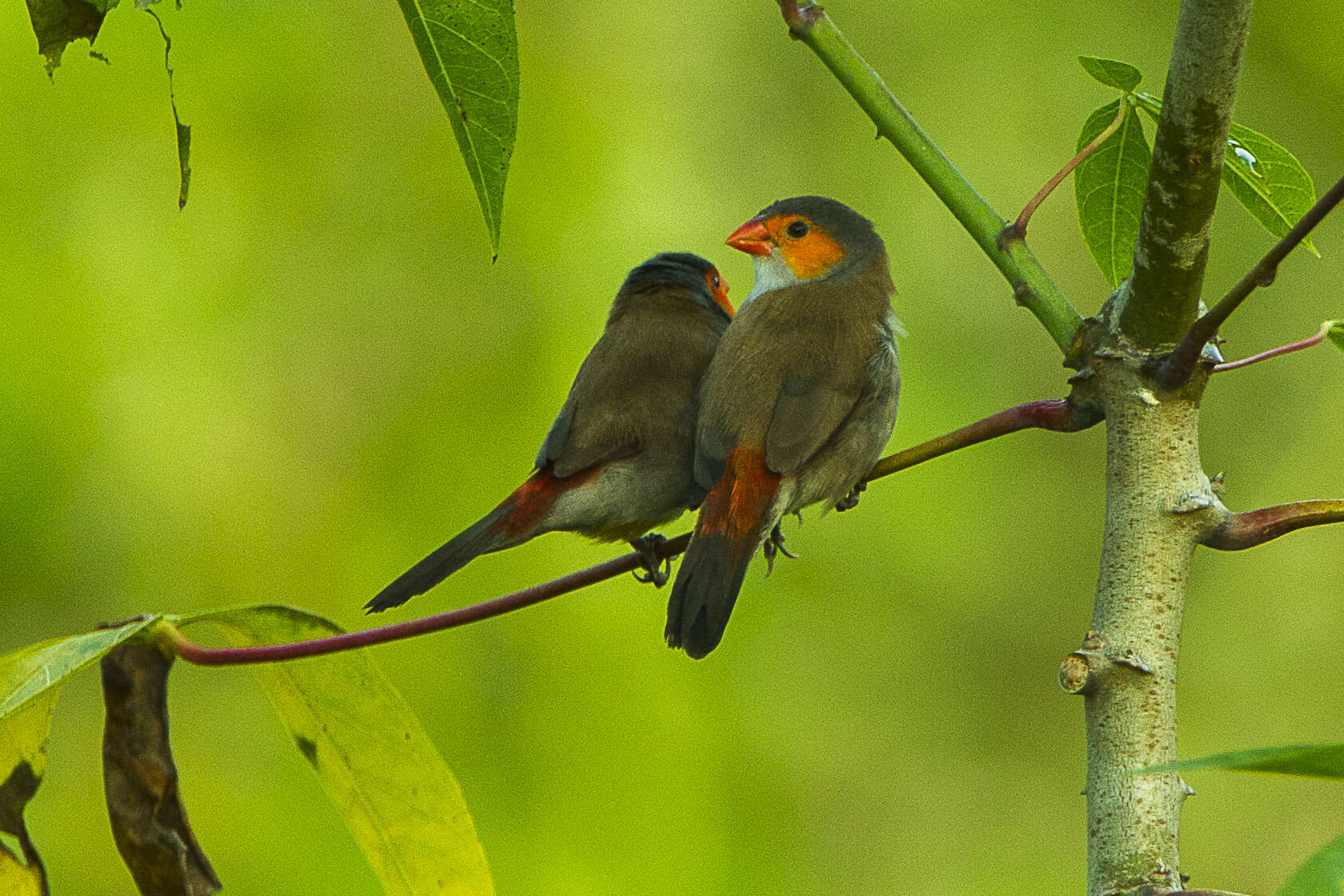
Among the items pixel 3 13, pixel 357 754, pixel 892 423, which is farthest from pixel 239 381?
pixel 357 754

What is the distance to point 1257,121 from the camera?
6242 mm

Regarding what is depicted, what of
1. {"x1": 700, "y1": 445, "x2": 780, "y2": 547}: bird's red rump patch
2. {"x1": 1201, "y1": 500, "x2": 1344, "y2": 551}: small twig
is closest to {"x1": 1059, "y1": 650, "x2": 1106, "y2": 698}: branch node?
Answer: {"x1": 1201, "y1": 500, "x2": 1344, "y2": 551}: small twig

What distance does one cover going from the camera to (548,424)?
5.23 metres

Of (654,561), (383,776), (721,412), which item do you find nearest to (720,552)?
(654,561)

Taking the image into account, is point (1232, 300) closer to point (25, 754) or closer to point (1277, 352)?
point (1277, 352)

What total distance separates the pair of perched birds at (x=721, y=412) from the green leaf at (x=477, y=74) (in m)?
0.86

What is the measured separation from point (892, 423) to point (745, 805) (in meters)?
2.97

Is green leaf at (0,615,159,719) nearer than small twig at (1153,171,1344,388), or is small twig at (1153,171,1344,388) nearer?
small twig at (1153,171,1344,388)

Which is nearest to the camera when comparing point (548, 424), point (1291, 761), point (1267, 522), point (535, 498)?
point (1291, 761)

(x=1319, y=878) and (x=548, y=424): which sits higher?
(x=548, y=424)

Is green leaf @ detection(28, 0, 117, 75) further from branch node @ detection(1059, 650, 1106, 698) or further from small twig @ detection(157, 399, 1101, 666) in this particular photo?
branch node @ detection(1059, 650, 1106, 698)

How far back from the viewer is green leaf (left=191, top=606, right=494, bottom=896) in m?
1.67

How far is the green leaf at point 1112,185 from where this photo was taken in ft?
6.14

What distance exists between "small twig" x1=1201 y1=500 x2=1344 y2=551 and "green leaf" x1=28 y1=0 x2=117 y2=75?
1144mm
